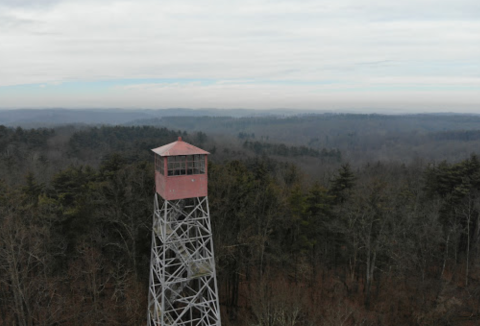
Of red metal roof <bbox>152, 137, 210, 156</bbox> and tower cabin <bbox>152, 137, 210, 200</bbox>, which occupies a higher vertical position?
red metal roof <bbox>152, 137, 210, 156</bbox>

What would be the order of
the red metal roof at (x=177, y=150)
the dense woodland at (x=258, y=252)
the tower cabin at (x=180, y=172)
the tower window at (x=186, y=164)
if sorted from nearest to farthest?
the tower cabin at (x=180, y=172) → the red metal roof at (x=177, y=150) → the tower window at (x=186, y=164) → the dense woodland at (x=258, y=252)

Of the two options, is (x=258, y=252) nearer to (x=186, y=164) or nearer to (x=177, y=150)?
(x=186, y=164)

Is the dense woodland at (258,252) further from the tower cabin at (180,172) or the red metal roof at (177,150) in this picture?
the red metal roof at (177,150)

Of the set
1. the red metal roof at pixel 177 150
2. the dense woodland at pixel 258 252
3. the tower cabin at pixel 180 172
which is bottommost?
the dense woodland at pixel 258 252

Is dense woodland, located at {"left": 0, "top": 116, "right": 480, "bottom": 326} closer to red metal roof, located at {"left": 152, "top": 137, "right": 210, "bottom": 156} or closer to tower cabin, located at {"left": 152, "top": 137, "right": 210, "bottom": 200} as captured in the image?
tower cabin, located at {"left": 152, "top": 137, "right": 210, "bottom": 200}

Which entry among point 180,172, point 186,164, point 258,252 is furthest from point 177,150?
point 258,252

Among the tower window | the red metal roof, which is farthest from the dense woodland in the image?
the red metal roof

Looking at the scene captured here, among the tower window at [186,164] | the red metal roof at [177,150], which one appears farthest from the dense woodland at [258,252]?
the red metal roof at [177,150]

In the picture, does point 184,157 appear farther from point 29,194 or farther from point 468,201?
point 468,201

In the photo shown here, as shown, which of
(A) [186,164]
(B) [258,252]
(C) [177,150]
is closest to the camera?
(C) [177,150]
